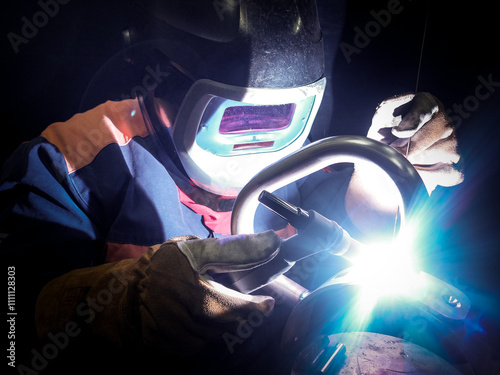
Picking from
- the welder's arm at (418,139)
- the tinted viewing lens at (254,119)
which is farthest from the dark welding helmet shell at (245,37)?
the welder's arm at (418,139)

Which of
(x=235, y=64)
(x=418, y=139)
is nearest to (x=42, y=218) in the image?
Answer: (x=235, y=64)

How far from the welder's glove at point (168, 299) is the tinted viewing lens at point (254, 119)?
418 millimetres

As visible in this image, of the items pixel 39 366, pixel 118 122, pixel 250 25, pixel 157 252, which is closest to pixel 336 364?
pixel 157 252

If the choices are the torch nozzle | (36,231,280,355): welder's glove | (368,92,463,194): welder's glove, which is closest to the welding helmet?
(368,92,463,194): welder's glove

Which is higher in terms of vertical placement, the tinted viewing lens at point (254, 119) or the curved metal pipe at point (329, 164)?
the tinted viewing lens at point (254, 119)

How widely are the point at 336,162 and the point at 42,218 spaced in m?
0.66

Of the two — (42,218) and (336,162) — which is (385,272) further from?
(42,218)

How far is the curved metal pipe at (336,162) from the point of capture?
0.47 meters

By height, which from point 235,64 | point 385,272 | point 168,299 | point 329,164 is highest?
point 235,64

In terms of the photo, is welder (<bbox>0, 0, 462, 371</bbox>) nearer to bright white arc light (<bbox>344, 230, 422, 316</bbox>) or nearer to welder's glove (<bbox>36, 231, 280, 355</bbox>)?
welder's glove (<bbox>36, 231, 280, 355</bbox>)

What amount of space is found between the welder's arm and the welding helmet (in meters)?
0.21

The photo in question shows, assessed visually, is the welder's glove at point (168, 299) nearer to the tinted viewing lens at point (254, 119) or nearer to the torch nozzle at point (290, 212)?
the torch nozzle at point (290, 212)

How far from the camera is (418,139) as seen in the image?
0.96 m

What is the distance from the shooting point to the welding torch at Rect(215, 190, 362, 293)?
0.49 meters
